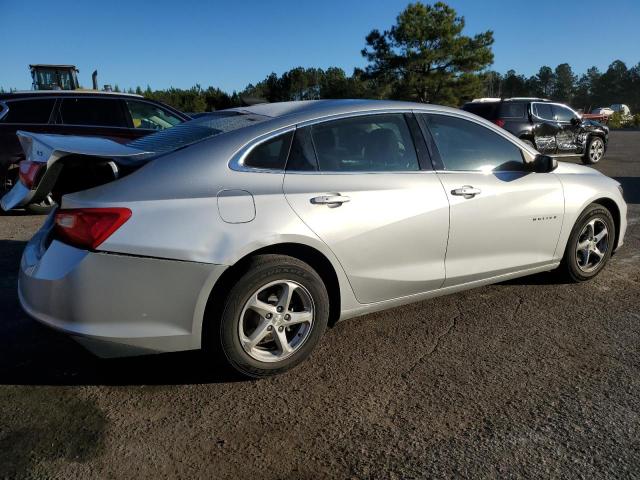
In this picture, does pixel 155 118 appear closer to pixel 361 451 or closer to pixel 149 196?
pixel 149 196

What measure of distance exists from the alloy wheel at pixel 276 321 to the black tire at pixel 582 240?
250cm

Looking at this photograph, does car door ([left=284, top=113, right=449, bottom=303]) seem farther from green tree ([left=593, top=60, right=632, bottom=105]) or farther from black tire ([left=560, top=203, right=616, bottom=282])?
green tree ([left=593, top=60, right=632, bottom=105])

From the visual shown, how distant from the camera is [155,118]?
8141 millimetres

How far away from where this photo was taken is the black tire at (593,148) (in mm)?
13773

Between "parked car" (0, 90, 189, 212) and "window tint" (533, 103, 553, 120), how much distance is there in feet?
28.6

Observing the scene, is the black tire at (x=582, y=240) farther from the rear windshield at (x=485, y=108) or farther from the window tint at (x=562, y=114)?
the window tint at (x=562, y=114)

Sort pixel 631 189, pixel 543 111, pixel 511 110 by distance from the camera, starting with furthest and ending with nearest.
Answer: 1. pixel 543 111
2. pixel 511 110
3. pixel 631 189

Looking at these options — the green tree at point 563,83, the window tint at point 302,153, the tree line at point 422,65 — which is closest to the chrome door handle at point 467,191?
the window tint at point 302,153

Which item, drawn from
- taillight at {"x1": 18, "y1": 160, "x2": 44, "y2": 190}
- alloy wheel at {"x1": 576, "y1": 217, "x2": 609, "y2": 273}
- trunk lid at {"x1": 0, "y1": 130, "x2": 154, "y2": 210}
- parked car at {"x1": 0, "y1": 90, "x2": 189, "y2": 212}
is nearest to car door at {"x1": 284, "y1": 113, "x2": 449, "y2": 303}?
trunk lid at {"x1": 0, "y1": 130, "x2": 154, "y2": 210}

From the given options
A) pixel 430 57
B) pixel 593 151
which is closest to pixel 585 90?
pixel 430 57

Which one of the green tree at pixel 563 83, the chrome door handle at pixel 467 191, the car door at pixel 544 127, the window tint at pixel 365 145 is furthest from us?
the green tree at pixel 563 83

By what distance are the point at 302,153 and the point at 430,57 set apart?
5180cm

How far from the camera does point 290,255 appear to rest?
2967 mm

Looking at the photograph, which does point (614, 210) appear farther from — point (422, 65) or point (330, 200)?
point (422, 65)
